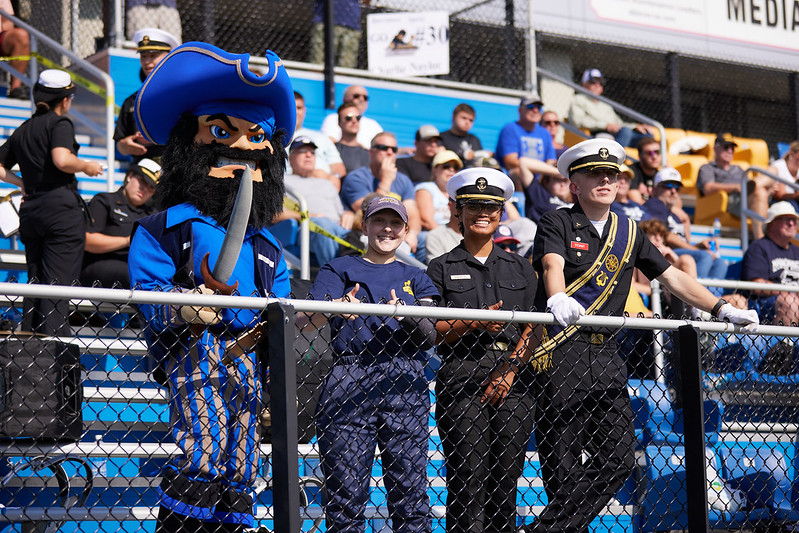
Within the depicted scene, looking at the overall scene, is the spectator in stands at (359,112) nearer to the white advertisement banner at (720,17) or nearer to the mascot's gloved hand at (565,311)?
the white advertisement banner at (720,17)

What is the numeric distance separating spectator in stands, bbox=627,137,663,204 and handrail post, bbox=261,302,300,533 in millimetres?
7012

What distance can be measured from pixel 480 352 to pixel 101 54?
585 cm

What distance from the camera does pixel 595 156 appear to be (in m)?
4.33

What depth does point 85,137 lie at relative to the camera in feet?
26.2

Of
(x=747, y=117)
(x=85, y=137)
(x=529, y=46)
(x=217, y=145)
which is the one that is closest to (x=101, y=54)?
(x=85, y=137)

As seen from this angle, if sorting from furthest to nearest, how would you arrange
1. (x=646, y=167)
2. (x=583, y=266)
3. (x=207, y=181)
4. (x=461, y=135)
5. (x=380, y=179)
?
1. (x=646, y=167)
2. (x=461, y=135)
3. (x=380, y=179)
4. (x=583, y=266)
5. (x=207, y=181)

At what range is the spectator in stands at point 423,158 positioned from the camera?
8.17 m

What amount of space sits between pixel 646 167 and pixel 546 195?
6.07 ft

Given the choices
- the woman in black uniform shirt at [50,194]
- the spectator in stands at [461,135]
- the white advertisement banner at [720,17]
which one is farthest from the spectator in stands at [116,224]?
the white advertisement banner at [720,17]

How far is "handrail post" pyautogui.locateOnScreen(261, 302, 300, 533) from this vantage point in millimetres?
2766

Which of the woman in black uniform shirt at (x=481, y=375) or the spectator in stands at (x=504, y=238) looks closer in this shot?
the woman in black uniform shirt at (x=481, y=375)

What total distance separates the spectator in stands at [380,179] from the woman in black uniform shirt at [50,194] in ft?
7.01

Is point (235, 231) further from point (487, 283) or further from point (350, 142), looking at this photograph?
point (350, 142)

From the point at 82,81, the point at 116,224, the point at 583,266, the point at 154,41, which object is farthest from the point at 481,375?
the point at 82,81
